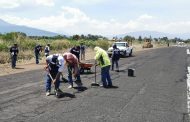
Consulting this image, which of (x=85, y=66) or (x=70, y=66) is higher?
(x=70, y=66)

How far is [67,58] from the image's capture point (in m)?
16.9

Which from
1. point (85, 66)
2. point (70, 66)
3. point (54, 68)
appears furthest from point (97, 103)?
point (85, 66)

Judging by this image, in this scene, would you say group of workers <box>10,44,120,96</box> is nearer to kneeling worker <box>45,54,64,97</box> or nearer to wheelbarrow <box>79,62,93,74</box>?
kneeling worker <box>45,54,64,97</box>

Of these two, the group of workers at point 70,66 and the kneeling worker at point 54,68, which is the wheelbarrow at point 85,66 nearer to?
the group of workers at point 70,66

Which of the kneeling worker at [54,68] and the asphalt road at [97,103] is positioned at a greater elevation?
the kneeling worker at [54,68]

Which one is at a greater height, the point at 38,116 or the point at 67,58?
the point at 67,58

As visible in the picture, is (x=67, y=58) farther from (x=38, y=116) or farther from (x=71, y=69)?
(x=38, y=116)

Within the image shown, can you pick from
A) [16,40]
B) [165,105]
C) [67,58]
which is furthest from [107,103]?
[16,40]

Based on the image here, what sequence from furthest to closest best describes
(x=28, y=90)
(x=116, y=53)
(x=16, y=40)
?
(x=16, y=40) → (x=116, y=53) → (x=28, y=90)

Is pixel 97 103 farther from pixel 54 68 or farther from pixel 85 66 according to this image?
pixel 85 66

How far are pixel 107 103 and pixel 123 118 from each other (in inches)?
93.7

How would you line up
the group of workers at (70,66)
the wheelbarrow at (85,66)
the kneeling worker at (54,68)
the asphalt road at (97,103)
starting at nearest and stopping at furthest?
1. the asphalt road at (97,103)
2. the kneeling worker at (54,68)
3. the group of workers at (70,66)
4. the wheelbarrow at (85,66)

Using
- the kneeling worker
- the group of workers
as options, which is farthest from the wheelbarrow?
the kneeling worker

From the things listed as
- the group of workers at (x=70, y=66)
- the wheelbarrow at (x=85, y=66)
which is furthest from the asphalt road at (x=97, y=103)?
the wheelbarrow at (x=85, y=66)
